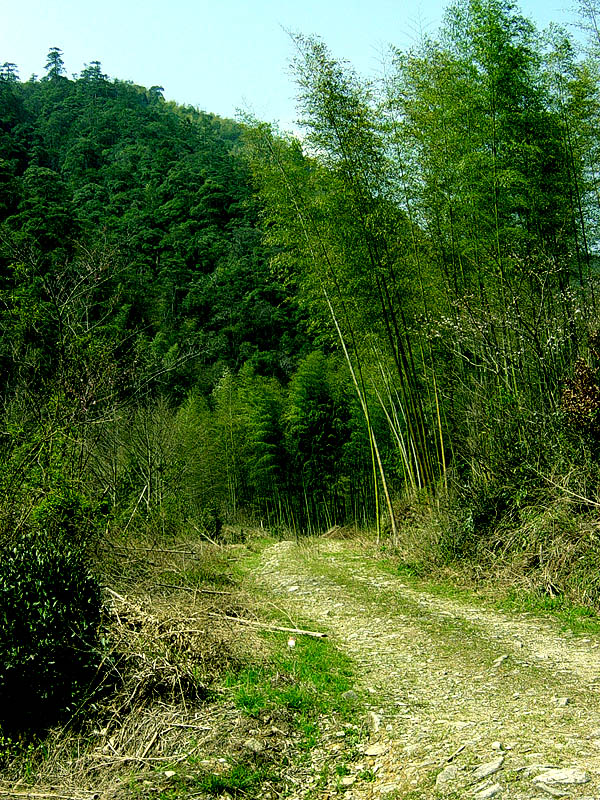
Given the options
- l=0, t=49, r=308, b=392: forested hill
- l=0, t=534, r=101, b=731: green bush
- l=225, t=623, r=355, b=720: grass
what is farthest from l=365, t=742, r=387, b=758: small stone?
l=0, t=49, r=308, b=392: forested hill

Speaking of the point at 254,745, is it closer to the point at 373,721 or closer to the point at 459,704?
the point at 373,721

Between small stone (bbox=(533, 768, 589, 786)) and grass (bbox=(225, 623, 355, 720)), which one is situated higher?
small stone (bbox=(533, 768, 589, 786))

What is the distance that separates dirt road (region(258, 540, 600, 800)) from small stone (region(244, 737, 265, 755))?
270 mm

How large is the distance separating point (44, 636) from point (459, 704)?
233cm

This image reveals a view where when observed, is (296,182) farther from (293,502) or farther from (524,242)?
(293,502)

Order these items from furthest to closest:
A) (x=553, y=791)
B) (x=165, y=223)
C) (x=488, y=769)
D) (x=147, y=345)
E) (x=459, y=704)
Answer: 1. (x=165, y=223)
2. (x=147, y=345)
3. (x=459, y=704)
4. (x=488, y=769)
5. (x=553, y=791)

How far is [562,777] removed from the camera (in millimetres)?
2723

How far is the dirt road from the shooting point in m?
2.91

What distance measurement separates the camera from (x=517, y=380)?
7328mm

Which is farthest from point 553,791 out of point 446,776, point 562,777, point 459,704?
point 459,704

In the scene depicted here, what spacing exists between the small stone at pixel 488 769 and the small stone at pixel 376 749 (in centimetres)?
58

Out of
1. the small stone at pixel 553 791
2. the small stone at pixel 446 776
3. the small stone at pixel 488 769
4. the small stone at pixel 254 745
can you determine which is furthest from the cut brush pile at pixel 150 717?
the small stone at pixel 553 791

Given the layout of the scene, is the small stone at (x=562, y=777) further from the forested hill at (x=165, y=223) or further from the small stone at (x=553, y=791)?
the forested hill at (x=165, y=223)

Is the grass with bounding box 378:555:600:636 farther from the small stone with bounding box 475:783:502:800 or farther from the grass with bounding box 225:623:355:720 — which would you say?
the small stone with bounding box 475:783:502:800
